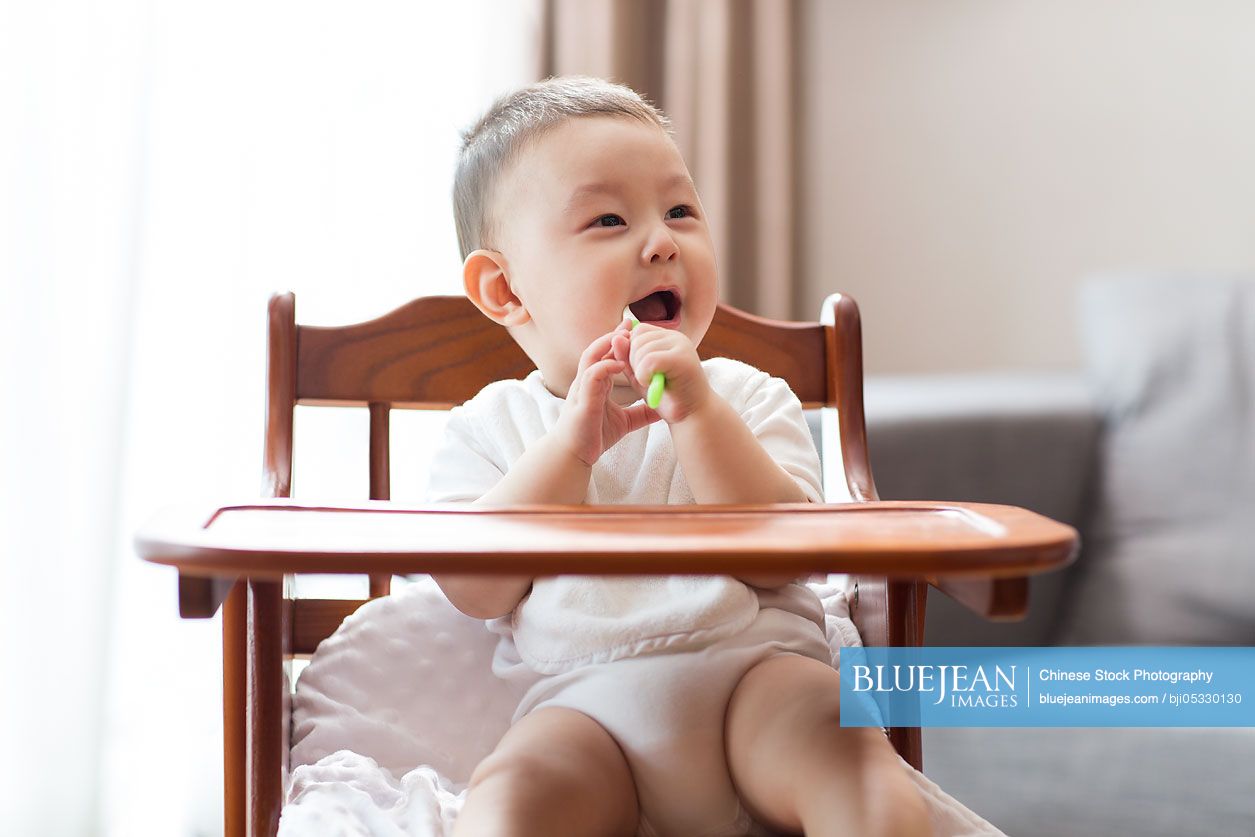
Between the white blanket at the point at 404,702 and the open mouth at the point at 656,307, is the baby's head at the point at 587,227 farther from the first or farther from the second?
the white blanket at the point at 404,702

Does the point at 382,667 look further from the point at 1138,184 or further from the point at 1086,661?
the point at 1138,184

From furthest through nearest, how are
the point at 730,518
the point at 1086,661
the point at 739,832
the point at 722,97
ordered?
1. the point at 722,97
2. the point at 1086,661
3. the point at 739,832
4. the point at 730,518

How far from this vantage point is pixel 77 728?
141 cm

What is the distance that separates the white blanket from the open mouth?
273 mm

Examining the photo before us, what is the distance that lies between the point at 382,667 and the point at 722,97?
1243mm

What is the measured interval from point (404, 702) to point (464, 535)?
39 cm

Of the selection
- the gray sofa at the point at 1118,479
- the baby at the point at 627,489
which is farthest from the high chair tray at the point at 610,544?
the gray sofa at the point at 1118,479

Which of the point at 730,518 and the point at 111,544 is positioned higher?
the point at 730,518

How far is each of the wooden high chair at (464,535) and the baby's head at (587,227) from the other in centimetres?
16

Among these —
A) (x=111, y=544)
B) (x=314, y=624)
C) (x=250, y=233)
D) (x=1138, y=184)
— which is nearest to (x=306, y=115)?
(x=250, y=233)

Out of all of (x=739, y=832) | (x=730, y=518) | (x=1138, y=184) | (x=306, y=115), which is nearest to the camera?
(x=730, y=518)

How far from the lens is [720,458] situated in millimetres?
730

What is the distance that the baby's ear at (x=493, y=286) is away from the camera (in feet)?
2.91

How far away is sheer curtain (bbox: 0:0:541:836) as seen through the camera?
137cm
